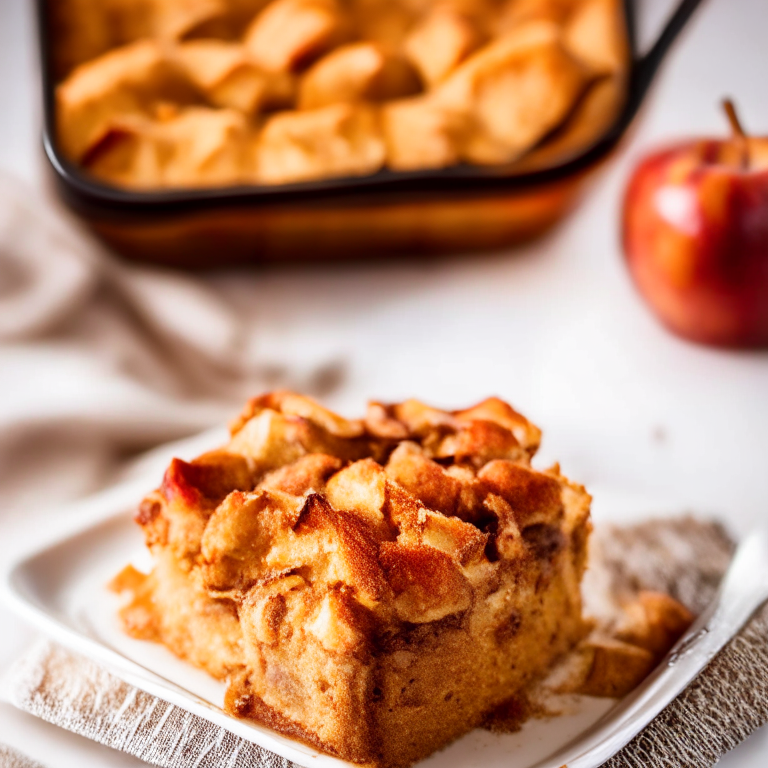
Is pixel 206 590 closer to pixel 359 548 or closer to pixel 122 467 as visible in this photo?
pixel 359 548

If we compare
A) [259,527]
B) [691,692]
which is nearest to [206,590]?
[259,527]

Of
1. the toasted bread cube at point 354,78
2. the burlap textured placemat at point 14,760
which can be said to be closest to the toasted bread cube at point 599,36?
the toasted bread cube at point 354,78

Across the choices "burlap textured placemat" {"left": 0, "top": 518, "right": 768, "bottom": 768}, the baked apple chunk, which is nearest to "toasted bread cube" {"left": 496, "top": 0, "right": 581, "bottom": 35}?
the baked apple chunk

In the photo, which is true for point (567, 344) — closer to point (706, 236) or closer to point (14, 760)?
point (706, 236)

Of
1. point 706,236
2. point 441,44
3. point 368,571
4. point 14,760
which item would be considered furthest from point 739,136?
point 14,760

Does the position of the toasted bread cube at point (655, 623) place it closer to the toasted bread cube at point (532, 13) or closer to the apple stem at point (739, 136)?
the apple stem at point (739, 136)
